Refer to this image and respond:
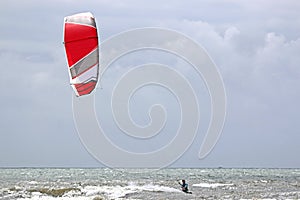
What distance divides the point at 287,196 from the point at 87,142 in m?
18.6

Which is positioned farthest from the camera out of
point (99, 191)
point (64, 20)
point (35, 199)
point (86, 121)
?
point (99, 191)

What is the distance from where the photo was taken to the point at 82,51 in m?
25.8

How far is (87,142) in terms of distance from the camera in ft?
81.3

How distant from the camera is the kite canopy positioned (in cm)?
2555

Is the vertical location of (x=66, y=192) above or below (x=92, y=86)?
below

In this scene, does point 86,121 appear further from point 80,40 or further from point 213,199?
point 213,199

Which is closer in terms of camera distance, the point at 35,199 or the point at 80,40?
the point at 80,40

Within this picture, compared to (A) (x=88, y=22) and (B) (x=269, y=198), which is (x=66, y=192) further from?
(A) (x=88, y=22)

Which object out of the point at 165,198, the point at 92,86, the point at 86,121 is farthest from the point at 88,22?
the point at 165,198

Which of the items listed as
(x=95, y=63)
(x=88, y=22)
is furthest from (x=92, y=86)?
(x=88, y=22)

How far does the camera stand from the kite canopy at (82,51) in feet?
83.8

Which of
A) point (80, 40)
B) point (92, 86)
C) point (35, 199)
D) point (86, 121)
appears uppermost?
point (80, 40)

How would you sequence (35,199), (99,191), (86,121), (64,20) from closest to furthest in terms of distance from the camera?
(86,121), (64,20), (35,199), (99,191)

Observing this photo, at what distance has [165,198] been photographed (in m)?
37.3
